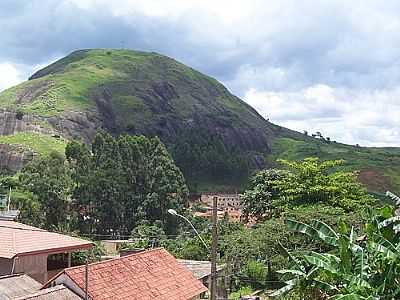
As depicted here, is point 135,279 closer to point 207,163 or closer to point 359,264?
point 359,264

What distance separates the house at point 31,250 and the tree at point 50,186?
28260mm

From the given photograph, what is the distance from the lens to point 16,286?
725 inches

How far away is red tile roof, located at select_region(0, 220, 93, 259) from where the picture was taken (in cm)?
2103

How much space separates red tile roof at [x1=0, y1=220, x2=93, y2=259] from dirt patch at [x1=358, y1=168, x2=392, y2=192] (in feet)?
203

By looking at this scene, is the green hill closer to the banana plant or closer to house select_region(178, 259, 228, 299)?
house select_region(178, 259, 228, 299)

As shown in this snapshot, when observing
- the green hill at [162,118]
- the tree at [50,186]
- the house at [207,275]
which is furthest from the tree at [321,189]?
the green hill at [162,118]

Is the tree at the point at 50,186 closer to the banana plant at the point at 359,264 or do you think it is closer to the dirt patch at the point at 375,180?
the banana plant at the point at 359,264

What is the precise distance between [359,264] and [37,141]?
7742 cm

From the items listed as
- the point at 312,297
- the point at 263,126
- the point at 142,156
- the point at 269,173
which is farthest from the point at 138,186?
the point at 263,126

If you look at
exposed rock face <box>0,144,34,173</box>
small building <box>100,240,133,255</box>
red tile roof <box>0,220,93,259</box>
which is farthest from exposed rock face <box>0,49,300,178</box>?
red tile roof <box>0,220,93,259</box>

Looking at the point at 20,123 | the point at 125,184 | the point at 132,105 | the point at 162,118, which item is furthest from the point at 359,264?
the point at 132,105

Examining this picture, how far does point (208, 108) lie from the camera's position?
133625 mm

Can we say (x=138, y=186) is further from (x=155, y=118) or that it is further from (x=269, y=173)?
(x=155, y=118)

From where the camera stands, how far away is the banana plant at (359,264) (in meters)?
11.8
